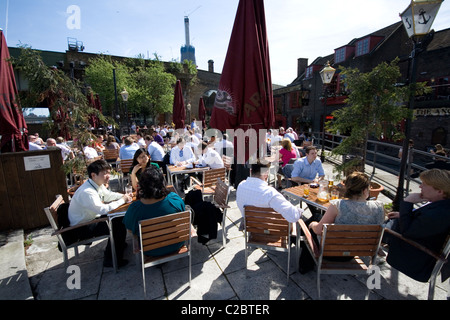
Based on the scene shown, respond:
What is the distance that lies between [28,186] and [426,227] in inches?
226

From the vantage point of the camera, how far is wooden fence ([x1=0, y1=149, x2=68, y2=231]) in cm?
385

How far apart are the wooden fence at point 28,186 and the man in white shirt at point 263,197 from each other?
3.63 metres

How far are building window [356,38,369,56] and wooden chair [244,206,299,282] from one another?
18401 millimetres

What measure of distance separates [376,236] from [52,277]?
384 centimetres

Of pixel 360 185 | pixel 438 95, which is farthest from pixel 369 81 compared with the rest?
pixel 438 95

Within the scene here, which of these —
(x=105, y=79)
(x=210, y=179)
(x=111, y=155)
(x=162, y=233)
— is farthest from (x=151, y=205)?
(x=105, y=79)

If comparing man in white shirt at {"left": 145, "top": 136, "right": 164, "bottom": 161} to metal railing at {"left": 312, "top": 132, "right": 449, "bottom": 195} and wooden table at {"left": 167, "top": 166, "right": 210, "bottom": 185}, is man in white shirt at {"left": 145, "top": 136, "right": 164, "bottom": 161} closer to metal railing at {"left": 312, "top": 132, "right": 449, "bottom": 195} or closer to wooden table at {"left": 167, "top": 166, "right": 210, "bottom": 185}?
wooden table at {"left": 167, "top": 166, "right": 210, "bottom": 185}

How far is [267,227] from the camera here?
2693mm

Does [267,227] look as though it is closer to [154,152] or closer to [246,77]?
[246,77]

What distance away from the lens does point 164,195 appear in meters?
2.69

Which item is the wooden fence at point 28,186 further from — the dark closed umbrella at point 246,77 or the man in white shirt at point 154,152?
the dark closed umbrella at point 246,77
